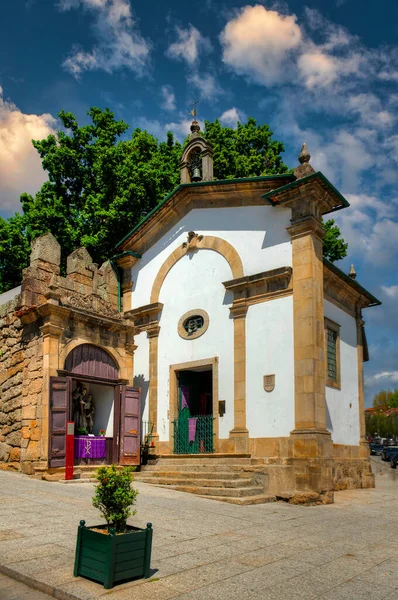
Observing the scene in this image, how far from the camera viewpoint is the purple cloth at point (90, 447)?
15.9 m

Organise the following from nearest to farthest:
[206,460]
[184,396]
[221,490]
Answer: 1. [221,490]
2. [206,460]
3. [184,396]

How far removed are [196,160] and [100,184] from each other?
18.3 feet

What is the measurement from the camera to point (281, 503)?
42.7 feet

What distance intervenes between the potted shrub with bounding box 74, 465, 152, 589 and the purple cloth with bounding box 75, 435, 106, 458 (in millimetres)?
9952

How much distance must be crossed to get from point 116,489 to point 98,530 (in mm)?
625

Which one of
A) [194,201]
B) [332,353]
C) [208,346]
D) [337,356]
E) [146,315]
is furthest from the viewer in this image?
[146,315]

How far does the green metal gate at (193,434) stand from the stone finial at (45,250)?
6200 millimetres

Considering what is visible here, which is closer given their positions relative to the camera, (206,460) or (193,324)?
(206,460)

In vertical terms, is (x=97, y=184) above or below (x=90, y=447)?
above

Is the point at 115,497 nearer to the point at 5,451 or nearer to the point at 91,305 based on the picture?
the point at 5,451

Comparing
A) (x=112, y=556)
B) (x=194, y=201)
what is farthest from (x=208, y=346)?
(x=112, y=556)

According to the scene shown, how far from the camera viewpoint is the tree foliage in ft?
77.4

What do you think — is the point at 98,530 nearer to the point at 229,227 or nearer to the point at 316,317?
the point at 316,317

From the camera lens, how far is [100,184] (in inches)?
944
